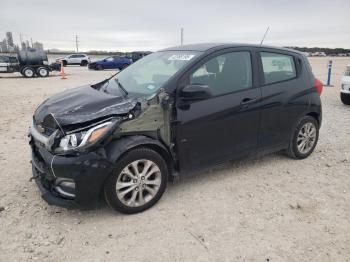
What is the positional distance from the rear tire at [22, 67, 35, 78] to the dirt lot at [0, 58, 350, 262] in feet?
58.8

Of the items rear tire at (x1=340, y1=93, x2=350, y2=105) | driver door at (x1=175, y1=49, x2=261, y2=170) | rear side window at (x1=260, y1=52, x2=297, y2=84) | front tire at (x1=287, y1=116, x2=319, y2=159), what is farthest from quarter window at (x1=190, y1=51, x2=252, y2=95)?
rear tire at (x1=340, y1=93, x2=350, y2=105)

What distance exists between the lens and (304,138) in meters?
5.02

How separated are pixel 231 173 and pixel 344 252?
186 centimetres

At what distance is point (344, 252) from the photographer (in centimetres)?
287

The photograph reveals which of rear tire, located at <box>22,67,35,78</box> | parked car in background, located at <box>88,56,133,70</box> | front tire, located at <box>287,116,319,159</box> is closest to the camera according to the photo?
front tire, located at <box>287,116,319,159</box>

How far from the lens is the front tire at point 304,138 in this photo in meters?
4.90

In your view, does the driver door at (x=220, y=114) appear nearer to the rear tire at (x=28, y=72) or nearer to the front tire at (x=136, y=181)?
the front tire at (x=136, y=181)

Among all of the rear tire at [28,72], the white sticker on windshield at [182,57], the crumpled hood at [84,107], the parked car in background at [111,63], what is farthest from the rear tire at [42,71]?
the white sticker on windshield at [182,57]

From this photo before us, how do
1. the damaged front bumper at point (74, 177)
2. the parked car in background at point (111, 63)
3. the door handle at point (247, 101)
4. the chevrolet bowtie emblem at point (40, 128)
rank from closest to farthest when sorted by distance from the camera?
1. the damaged front bumper at point (74, 177)
2. the chevrolet bowtie emblem at point (40, 128)
3. the door handle at point (247, 101)
4. the parked car in background at point (111, 63)

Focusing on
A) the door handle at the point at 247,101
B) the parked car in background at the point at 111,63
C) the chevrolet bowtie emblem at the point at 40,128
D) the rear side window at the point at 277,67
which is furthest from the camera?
the parked car in background at the point at 111,63

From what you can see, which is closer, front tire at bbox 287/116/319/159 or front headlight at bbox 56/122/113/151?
front headlight at bbox 56/122/113/151

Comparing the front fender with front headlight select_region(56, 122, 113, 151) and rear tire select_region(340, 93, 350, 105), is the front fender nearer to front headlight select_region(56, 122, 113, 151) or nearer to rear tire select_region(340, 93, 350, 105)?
front headlight select_region(56, 122, 113, 151)

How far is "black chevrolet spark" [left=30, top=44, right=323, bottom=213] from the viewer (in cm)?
316

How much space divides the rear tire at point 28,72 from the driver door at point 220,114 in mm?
19724
